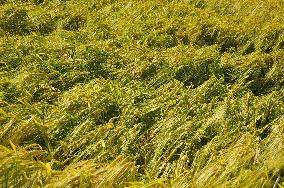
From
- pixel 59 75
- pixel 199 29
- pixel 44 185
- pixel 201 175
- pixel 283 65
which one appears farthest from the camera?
pixel 199 29

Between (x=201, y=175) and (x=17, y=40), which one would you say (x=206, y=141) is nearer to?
(x=201, y=175)

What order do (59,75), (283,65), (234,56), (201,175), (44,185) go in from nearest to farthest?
1. (44,185)
2. (201,175)
3. (59,75)
4. (283,65)
5. (234,56)

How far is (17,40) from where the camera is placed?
214 inches

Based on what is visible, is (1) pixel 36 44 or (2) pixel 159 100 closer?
(2) pixel 159 100

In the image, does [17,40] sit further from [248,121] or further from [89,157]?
[248,121]

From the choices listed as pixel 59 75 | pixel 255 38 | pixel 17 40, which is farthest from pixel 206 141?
pixel 17 40

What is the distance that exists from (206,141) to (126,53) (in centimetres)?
194

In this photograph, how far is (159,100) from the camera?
429cm

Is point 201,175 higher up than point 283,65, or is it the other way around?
point 283,65

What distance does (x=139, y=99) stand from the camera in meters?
4.35

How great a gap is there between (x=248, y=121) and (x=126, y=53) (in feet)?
6.54

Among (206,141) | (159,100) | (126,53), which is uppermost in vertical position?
(126,53)

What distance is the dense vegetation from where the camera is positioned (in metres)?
3.22

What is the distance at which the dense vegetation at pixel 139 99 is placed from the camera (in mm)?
3223
